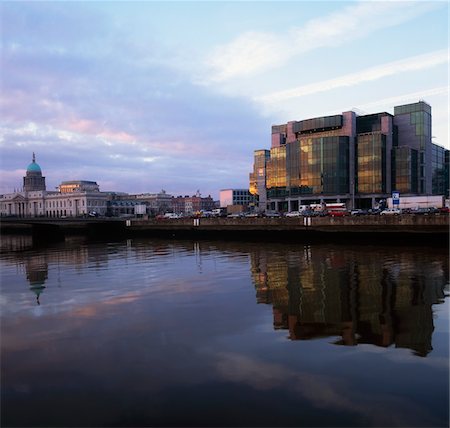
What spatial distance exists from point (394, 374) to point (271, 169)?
472 feet

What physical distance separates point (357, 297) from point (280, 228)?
50.3m

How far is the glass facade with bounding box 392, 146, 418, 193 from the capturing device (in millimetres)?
130337

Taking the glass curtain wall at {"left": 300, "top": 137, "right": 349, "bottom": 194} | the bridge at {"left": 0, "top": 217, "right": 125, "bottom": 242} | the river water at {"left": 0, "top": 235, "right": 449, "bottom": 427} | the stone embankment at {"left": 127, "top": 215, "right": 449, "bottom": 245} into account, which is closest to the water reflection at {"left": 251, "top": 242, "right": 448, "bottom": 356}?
the river water at {"left": 0, "top": 235, "right": 449, "bottom": 427}

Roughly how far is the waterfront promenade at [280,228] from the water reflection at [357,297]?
59.7 ft

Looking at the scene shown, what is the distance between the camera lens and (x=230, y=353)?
45.8 ft

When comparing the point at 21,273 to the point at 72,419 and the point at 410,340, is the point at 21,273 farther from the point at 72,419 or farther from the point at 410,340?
the point at 410,340

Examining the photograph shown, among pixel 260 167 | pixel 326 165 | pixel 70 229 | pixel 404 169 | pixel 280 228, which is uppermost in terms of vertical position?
pixel 260 167

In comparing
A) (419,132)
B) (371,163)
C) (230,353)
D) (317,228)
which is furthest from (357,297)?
(419,132)

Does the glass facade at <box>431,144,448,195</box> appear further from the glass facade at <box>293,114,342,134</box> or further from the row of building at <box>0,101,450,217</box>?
the glass facade at <box>293,114,342,134</box>

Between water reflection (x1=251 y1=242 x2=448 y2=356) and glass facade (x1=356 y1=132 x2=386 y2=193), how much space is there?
98140 millimetres

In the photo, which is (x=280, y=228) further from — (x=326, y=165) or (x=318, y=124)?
(x=318, y=124)

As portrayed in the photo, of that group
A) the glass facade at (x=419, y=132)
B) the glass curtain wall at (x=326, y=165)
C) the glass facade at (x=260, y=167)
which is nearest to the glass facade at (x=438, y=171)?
the glass facade at (x=419, y=132)

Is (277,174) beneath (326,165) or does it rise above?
beneath

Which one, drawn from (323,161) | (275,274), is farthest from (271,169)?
(275,274)
